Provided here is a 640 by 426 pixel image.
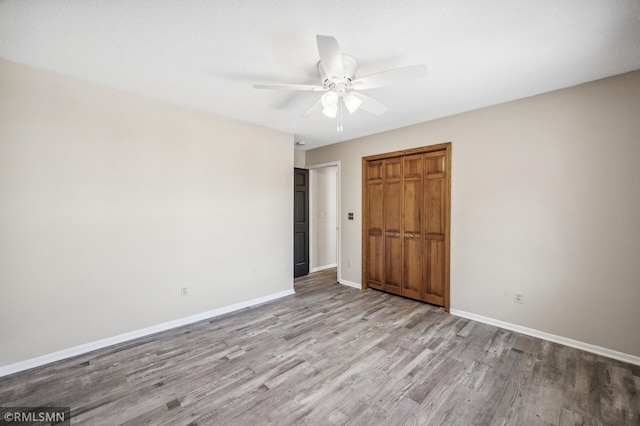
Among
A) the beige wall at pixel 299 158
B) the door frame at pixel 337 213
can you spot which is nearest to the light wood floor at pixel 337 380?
the door frame at pixel 337 213

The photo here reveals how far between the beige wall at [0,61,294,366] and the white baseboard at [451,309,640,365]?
292 cm

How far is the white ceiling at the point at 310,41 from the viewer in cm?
153

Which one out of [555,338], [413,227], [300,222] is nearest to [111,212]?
[300,222]

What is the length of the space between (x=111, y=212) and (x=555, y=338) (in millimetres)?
4638

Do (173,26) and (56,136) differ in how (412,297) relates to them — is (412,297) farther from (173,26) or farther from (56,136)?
(56,136)

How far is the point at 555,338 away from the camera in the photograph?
258cm

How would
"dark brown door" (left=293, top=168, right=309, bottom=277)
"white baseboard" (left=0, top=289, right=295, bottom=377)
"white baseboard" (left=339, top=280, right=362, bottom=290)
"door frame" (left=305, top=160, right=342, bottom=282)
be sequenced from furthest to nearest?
"dark brown door" (left=293, top=168, right=309, bottom=277)
"door frame" (left=305, top=160, right=342, bottom=282)
"white baseboard" (left=339, top=280, right=362, bottom=290)
"white baseboard" (left=0, top=289, right=295, bottom=377)

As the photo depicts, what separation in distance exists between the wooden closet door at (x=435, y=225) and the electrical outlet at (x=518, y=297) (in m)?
0.75

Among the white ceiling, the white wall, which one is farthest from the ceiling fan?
the white wall

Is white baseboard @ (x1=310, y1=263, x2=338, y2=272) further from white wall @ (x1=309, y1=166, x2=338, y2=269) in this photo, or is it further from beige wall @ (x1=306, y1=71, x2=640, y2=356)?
beige wall @ (x1=306, y1=71, x2=640, y2=356)

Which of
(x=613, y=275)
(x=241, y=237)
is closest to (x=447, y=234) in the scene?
(x=613, y=275)

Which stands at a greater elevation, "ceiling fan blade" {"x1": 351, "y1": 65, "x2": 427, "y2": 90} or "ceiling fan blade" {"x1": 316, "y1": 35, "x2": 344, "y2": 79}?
"ceiling fan blade" {"x1": 316, "y1": 35, "x2": 344, "y2": 79}

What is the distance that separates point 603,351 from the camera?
235 cm

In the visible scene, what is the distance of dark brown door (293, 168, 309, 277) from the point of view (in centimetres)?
494
